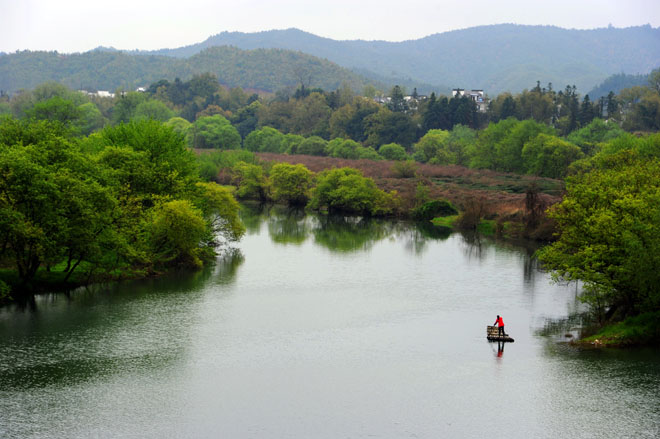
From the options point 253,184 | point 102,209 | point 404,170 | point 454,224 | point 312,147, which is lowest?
point 454,224

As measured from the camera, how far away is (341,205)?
106 metres

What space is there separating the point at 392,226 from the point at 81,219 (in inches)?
1978

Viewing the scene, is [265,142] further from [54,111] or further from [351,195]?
[351,195]

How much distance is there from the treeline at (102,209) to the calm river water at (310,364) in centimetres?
302

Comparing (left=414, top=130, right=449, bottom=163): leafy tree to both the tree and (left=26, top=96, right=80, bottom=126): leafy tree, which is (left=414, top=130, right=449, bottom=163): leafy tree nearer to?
(left=26, top=96, right=80, bottom=126): leafy tree

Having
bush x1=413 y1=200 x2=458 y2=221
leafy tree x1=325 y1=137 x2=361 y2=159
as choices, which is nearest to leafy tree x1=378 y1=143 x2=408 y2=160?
leafy tree x1=325 y1=137 x2=361 y2=159

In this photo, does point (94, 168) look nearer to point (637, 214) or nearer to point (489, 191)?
point (637, 214)

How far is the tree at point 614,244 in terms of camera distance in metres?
42.5

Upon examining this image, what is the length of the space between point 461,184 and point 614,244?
77320 mm

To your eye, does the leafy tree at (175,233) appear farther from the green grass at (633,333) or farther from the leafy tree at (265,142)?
the leafy tree at (265,142)

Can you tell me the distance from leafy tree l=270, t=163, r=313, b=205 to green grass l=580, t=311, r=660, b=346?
72.6m

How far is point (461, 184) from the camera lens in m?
122

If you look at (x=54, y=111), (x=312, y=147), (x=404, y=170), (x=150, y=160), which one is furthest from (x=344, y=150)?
(x=150, y=160)

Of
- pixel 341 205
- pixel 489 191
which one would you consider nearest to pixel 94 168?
pixel 341 205
